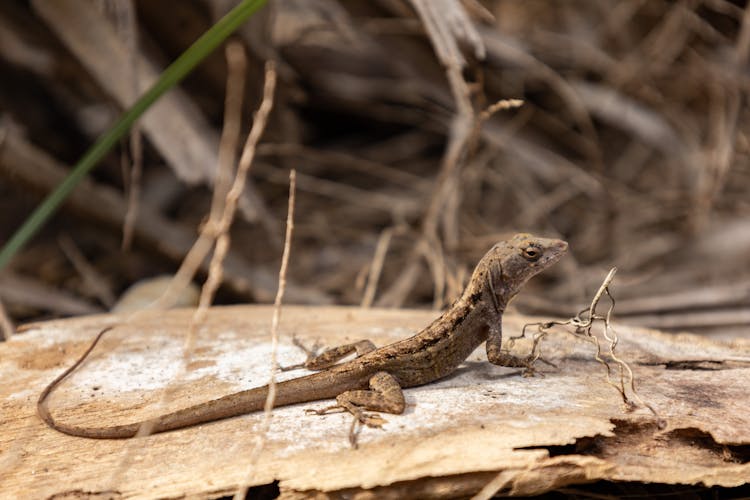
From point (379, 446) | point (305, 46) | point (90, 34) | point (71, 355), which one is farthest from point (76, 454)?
point (305, 46)

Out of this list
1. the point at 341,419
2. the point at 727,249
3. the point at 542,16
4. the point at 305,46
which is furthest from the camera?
the point at 542,16

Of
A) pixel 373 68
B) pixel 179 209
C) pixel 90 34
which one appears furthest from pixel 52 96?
pixel 373 68

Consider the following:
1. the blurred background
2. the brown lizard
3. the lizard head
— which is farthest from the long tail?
the blurred background

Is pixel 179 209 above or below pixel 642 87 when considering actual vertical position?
below

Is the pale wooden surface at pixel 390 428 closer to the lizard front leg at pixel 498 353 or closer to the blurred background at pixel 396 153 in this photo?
the lizard front leg at pixel 498 353

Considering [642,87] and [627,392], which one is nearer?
[627,392]

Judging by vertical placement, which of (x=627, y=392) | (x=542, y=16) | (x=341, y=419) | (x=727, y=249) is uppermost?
(x=542, y=16)

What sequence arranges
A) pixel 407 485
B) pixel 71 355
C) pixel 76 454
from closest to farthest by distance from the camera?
1. pixel 407 485
2. pixel 76 454
3. pixel 71 355

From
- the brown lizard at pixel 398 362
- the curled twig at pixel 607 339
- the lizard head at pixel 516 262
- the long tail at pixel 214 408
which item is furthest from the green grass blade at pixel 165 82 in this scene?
the curled twig at pixel 607 339

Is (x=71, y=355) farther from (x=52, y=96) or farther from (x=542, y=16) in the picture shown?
(x=542, y=16)
